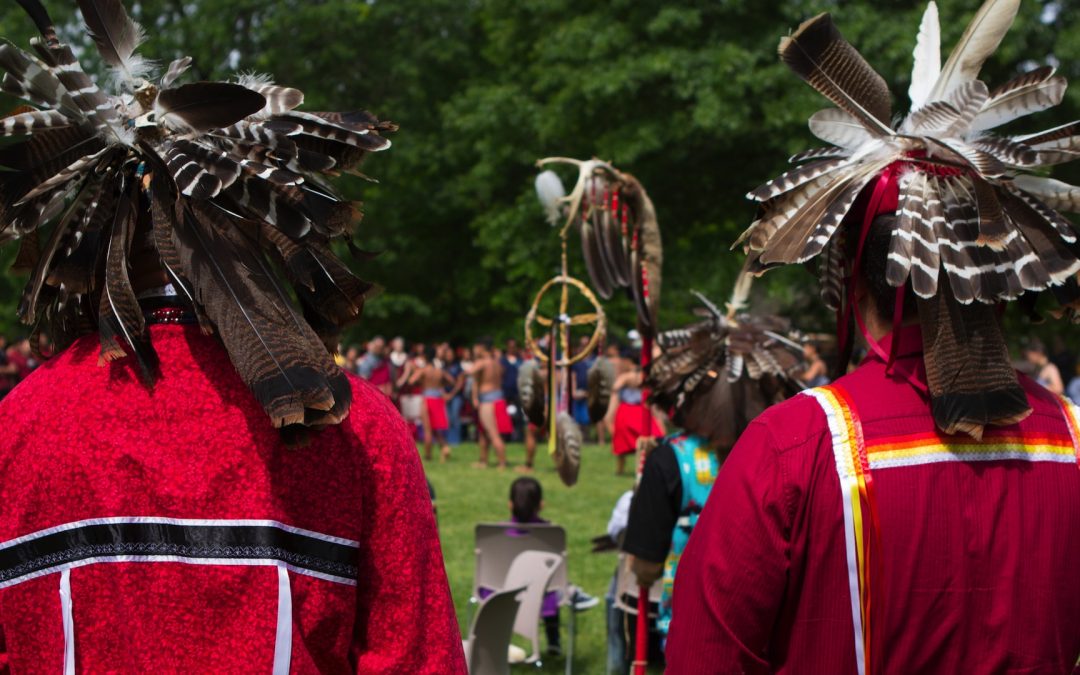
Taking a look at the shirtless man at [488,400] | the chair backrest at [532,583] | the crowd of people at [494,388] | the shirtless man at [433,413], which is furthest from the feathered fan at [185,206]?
the shirtless man at [433,413]

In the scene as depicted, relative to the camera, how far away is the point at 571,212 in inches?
235

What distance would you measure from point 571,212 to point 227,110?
3859 millimetres

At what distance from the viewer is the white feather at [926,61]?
2.50 meters

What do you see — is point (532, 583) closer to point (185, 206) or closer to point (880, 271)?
point (880, 271)

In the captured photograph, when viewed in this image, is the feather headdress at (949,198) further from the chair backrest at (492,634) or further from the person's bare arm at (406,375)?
the person's bare arm at (406,375)

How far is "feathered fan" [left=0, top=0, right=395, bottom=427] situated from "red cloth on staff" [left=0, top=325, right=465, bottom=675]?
3.9 inches

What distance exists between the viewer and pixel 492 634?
5.40 m

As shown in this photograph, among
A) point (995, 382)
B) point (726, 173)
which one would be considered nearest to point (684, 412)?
point (995, 382)

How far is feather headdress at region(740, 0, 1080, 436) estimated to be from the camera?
87.7 inches

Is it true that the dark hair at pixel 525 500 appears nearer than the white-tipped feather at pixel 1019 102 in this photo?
No

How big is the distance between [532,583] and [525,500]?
1031mm

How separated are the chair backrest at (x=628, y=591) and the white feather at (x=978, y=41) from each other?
3.42 meters

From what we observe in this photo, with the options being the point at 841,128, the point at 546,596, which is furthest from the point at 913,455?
the point at 546,596

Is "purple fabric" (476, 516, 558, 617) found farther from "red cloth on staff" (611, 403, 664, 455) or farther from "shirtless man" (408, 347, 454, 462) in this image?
"shirtless man" (408, 347, 454, 462)
